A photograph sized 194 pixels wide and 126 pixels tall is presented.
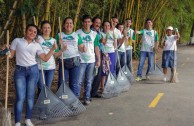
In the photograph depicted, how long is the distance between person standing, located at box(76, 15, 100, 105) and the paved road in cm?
52

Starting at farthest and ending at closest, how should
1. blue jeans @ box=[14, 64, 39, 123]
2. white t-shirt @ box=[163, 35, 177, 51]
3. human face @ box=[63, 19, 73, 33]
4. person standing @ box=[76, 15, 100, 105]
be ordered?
white t-shirt @ box=[163, 35, 177, 51] → person standing @ box=[76, 15, 100, 105] → human face @ box=[63, 19, 73, 33] → blue jeans @ box=[14, 64, 39, 123]

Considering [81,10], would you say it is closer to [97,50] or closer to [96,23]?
[96,23]

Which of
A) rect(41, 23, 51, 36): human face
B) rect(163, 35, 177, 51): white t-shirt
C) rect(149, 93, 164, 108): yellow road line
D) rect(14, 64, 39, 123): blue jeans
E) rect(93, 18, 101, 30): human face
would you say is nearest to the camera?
rect(14, 64, 39, 123): blue jeans

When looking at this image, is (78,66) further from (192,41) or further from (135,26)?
(192,41)

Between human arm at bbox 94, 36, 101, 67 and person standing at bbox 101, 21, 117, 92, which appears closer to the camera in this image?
human arm at bbox 94, 36, 101, 67

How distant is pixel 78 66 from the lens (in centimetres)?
669

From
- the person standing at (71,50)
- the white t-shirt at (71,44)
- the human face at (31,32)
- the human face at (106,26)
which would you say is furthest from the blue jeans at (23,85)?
the human face at (106,26)

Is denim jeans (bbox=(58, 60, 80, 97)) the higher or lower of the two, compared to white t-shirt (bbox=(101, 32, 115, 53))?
lower

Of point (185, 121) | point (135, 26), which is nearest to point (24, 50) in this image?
point (185, 121)

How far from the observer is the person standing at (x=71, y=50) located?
647 cm

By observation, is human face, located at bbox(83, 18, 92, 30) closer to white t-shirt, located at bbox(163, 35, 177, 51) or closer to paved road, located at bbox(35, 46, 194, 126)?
paved road, located at bbox(35, 46, 194, 126)

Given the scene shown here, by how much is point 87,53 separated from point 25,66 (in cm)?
182

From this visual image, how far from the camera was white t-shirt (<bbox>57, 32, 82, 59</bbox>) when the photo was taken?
6.51 m

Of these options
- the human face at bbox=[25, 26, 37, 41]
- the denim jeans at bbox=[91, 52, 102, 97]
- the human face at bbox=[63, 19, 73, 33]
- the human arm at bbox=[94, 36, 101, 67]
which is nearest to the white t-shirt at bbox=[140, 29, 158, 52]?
the denim jeans at bbox=[91, 52, 102, 97]
